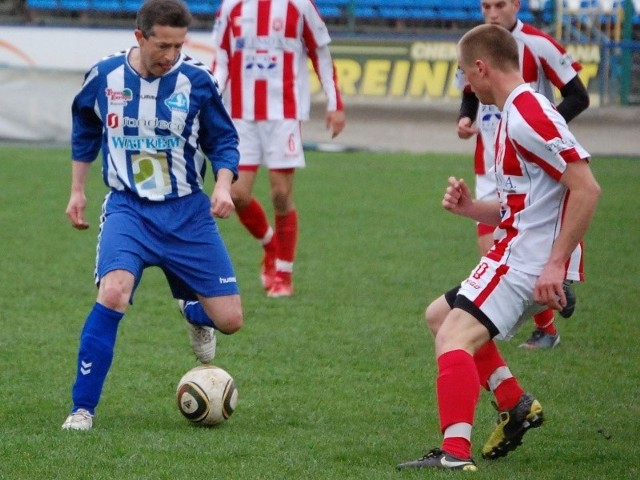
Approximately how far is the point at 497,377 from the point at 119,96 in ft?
6.37

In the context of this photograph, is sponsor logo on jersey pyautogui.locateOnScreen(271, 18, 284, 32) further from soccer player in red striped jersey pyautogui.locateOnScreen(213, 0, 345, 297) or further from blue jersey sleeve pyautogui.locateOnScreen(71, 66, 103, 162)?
blue jersey sleeve pyautogui.locateOnScreen(71, 66, 103, 162)

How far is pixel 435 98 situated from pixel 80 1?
7426 mm

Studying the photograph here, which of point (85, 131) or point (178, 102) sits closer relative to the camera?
point (178, 102)

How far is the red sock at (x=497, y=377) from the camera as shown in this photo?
15.2 ft

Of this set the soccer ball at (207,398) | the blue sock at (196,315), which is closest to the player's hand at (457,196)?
the soccer ball at (207,398)

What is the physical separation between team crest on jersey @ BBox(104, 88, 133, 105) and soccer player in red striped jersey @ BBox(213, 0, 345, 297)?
3.02 meters

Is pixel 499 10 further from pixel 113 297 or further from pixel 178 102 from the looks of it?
pixel 113 297

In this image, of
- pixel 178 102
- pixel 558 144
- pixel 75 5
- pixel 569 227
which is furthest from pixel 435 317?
pixel 75 5

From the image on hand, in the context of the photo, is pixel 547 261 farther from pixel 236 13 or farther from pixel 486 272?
pixel 236 13

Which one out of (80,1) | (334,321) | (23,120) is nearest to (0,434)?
(334,321)

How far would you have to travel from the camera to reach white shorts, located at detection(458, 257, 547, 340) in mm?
4324

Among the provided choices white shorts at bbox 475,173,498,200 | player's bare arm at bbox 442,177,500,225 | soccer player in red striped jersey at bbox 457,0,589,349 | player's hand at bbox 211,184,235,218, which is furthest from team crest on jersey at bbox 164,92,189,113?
white shorts at bbox 475,173,498,200

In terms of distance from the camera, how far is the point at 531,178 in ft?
14.3

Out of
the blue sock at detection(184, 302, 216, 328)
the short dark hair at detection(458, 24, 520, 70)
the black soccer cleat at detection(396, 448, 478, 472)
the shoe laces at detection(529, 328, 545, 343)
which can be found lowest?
the shoe laces at detection(529, 328, 545, 343)
